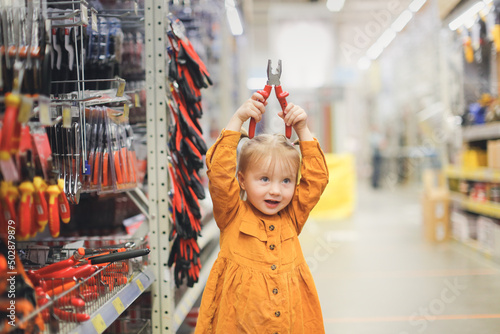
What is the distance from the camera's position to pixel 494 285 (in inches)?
133

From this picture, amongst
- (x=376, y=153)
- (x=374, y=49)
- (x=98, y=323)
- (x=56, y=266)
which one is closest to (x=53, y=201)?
(x=56, y=266)

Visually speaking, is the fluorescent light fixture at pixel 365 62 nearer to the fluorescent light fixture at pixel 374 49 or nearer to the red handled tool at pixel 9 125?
the fluorescent light fixture at pixel 374 49

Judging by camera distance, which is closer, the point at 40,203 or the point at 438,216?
the point at 40,203

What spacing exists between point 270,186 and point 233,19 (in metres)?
4.70

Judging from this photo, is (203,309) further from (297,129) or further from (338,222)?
(338,222)

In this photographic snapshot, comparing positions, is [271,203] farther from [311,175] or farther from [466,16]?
[466,16]

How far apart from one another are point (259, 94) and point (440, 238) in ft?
14.4

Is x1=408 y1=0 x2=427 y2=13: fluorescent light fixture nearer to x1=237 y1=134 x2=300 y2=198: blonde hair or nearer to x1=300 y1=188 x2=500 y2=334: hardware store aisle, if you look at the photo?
x1=300 y1=188 x2=500 y2=334: hardware store aisle

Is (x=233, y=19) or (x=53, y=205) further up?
(x=233, y=19)

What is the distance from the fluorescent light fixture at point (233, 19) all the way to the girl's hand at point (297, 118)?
4018 millimetres

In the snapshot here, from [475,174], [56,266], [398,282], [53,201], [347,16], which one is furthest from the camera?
[347,16]

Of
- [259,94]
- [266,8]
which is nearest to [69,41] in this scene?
[259,94]

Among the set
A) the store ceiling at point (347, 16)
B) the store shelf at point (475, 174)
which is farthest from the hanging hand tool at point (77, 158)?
the store ceiling at point (347, 16)

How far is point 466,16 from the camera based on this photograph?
4703 mm
